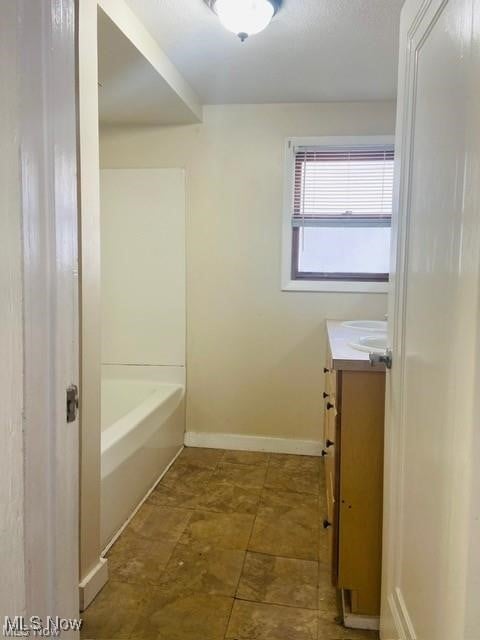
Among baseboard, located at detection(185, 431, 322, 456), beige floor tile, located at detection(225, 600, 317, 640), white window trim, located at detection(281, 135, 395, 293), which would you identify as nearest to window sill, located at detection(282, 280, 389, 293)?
white window trim, located at detection(281, 135, 395, 293)

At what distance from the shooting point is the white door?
77 centimetres

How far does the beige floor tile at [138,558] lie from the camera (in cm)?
185

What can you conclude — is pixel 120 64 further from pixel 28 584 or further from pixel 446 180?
pixel 28 584

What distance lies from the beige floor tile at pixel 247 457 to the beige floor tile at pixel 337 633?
1369 millimetres

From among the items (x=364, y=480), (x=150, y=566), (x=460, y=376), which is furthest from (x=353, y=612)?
(x=460, y=376)

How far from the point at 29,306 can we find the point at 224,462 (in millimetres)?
2485

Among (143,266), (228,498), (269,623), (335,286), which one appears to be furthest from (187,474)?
(335,286)

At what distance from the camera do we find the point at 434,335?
3.19ft

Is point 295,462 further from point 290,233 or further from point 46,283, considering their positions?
point 46,283

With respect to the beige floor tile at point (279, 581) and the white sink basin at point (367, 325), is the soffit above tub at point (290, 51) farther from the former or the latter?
the beige floor tile at point (279, 581)

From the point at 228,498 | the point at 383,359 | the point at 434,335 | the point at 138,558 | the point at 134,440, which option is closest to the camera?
the point at 434,335

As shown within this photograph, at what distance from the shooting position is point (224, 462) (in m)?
2.99

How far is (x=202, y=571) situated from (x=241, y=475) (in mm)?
919

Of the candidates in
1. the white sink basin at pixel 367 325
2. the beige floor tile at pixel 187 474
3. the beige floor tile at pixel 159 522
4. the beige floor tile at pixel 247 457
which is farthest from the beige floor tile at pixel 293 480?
the white sink basin at pixel 367 325
